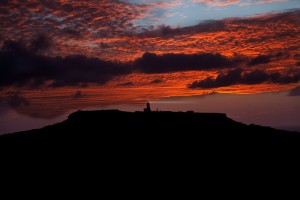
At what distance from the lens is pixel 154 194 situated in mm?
53562

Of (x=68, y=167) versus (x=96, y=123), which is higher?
(x=96, y=123)

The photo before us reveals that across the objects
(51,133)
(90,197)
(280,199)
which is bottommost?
(280,199)

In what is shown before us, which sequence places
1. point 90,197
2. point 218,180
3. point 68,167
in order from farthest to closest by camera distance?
point 68,167
point 218,180
point 90,197

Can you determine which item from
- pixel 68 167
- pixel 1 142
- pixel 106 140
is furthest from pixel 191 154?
pixel 1 142

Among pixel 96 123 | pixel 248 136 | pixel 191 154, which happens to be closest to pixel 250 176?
pixel 191 154

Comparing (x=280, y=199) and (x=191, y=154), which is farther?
(x=191, y=154)

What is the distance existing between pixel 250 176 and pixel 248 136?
90.1 ft

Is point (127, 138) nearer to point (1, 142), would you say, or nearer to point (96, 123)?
point (96, 123)

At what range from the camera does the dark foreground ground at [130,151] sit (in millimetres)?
58875

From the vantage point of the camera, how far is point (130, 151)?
74.3m

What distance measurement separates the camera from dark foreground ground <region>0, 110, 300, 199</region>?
193 feet

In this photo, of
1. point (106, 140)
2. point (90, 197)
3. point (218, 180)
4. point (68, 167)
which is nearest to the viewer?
point (90, 197)

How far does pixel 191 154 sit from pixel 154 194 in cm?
2281

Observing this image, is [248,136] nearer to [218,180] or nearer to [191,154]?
[191,154]
